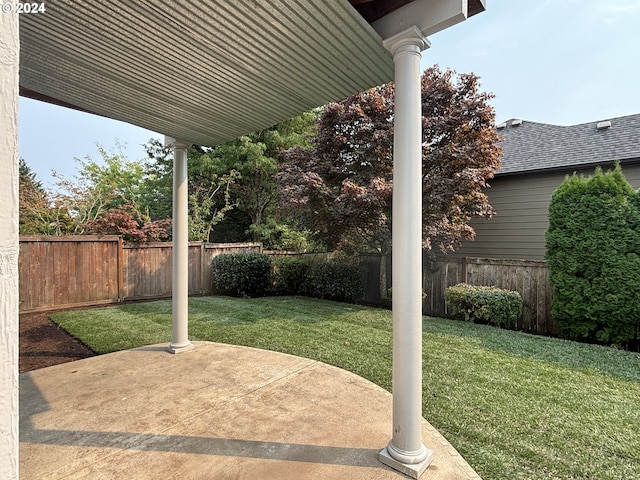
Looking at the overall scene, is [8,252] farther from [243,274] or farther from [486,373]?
[243,274]

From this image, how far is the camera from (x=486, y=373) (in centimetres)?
349

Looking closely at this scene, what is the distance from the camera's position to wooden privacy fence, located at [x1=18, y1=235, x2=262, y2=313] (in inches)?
265

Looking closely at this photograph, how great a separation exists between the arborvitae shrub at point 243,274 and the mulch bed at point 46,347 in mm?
→ 3684

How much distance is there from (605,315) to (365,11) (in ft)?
18.2

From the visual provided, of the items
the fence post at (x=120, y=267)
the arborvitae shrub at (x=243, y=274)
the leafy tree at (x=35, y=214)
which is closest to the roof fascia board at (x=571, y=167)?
the arborvitae shrub at (x=243, y=274)

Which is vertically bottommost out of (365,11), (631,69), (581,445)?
(581,445)

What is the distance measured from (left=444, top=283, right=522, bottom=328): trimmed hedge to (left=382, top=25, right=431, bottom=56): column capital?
4.92m

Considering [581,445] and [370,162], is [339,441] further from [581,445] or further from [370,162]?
[370,162]

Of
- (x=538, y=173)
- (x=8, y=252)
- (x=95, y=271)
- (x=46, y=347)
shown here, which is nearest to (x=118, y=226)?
(x=95, y=271)

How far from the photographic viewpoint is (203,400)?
2766 mm

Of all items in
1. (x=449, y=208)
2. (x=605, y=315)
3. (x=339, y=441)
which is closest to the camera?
(x=339, y=441)

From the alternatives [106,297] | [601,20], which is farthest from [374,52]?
[106,297]

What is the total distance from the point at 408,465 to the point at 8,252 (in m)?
2.08

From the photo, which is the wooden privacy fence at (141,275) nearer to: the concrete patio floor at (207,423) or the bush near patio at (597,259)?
the bush near patio at (597,259)
